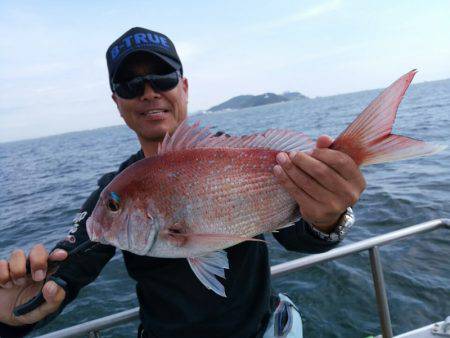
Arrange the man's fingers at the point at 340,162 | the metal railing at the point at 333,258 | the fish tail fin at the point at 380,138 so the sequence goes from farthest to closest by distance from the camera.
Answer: the metal railing at the point at 333,258, the man's fingers at the point at 340,162, the fish tail fin at the point at 380,138

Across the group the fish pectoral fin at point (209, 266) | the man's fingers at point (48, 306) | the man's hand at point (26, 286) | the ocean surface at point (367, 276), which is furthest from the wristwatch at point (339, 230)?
the man's fingers at point (48, 306)

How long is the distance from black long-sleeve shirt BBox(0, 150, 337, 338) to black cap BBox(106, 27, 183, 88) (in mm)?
1311

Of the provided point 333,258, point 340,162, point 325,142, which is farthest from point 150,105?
point 333,258

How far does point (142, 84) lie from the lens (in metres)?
2.95

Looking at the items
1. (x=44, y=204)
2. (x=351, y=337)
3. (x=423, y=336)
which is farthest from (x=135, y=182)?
(x=44, y=204)

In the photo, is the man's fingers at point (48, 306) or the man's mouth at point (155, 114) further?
the man's mouth at point (155, 114)

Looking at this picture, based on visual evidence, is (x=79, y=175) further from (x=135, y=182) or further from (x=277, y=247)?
(x=135, y=182)

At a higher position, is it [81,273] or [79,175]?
[81,273]

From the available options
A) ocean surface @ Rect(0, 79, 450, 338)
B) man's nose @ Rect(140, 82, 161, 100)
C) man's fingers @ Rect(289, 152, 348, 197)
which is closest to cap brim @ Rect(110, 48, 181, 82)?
man's nose @ Rect(140, 82, 161, 100)

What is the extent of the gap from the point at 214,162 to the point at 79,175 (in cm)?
2565

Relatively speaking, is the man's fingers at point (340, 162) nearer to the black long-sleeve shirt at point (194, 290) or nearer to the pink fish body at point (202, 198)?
the pink fish body at point (202, 198)

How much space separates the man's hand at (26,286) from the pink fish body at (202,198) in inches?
13.5

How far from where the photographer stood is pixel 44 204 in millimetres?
17297

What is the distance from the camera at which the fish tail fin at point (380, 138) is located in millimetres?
1653
